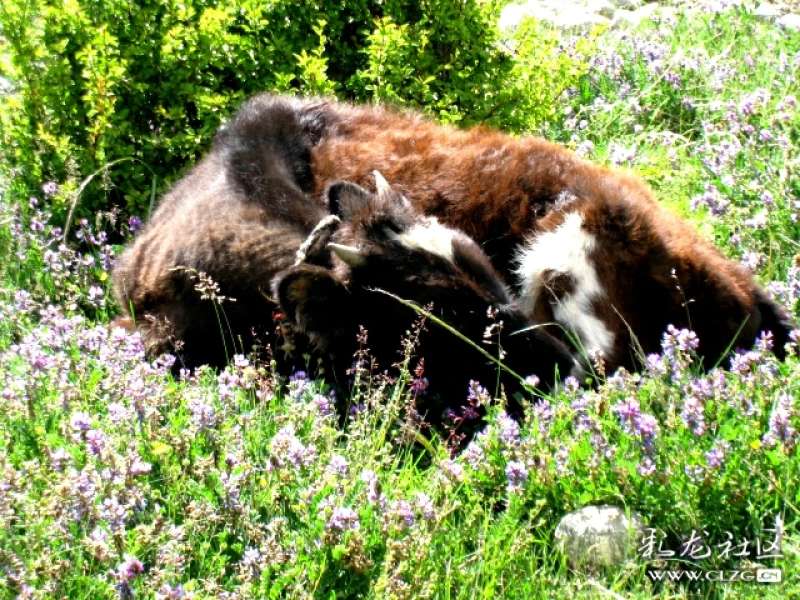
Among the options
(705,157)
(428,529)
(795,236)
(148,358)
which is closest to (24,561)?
(428,529)

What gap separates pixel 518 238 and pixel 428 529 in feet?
7.67

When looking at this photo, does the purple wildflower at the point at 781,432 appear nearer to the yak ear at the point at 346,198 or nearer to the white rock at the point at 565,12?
the yak ear at the point at 346,198

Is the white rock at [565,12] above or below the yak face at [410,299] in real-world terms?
above

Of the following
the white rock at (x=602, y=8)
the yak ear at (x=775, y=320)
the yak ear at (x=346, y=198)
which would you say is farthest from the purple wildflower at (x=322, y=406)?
the white rock at (x=602, y=8)

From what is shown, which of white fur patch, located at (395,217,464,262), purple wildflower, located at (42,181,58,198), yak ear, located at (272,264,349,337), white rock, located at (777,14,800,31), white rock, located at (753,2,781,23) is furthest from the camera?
white rock, located at (753,2,781,23)

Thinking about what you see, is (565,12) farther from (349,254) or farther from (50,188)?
(349,254)

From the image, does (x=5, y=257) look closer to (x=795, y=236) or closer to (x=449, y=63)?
(x=449, y=63)

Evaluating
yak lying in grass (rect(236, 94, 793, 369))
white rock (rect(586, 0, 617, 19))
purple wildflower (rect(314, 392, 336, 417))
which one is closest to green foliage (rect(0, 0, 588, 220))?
yak lying in grass (rect(236, 94, 793, 369))

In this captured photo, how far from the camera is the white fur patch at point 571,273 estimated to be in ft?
16.1

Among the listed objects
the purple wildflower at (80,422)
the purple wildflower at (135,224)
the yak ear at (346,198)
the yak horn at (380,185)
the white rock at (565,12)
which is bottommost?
the purple wildflower at (135,224)

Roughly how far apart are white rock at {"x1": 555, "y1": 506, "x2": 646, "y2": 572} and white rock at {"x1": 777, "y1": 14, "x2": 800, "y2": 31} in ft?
19.6

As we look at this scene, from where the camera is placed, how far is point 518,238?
5219 millimetres

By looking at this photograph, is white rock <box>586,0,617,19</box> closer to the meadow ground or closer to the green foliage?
the green foliage

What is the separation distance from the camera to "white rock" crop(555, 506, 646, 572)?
3229mm
